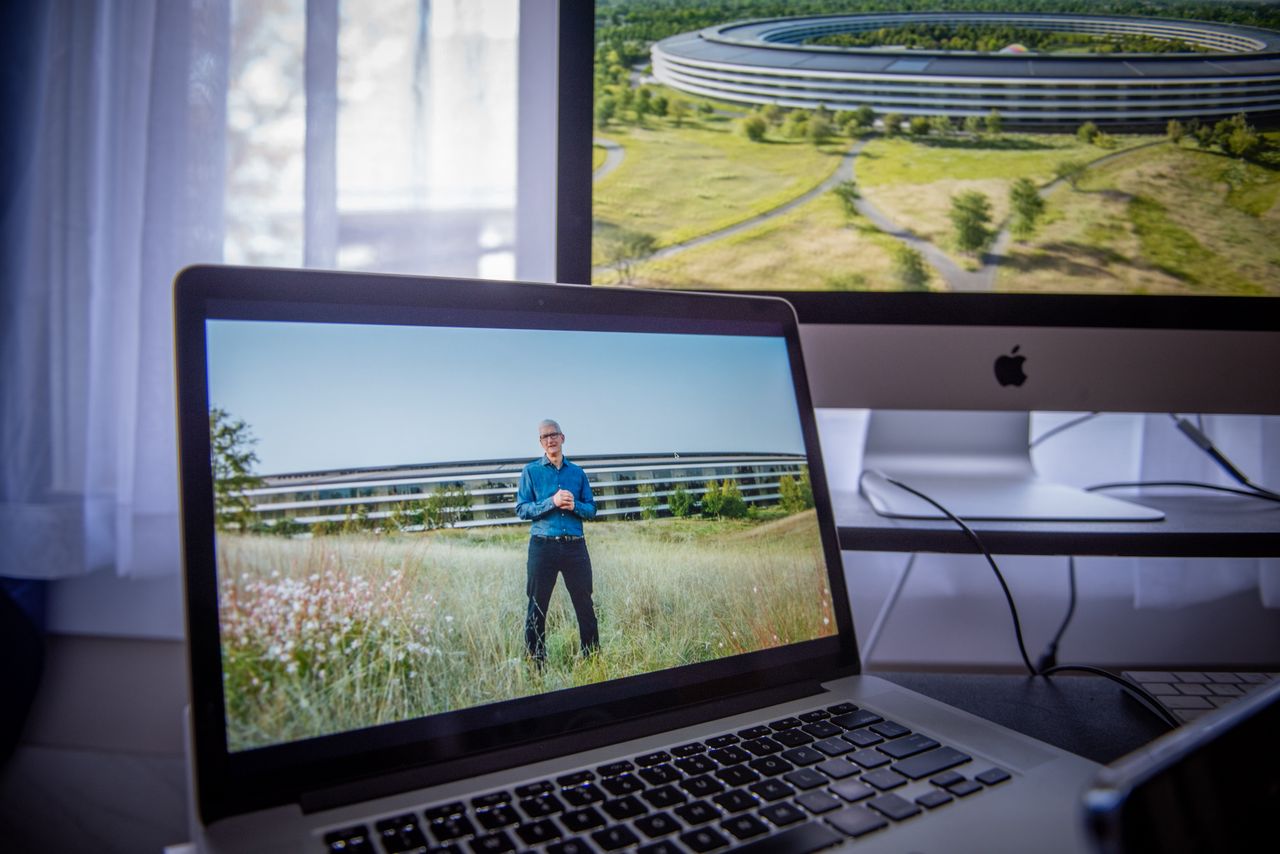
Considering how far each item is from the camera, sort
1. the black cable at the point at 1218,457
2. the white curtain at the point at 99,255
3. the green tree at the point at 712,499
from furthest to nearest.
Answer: the white curtain at the point at 99,255 → the black cable at the point at 1218,457 → the green tree at the point at 712,499

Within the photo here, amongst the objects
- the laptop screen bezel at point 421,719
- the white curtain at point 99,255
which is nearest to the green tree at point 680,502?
the laptop screen bezel at point 421,719

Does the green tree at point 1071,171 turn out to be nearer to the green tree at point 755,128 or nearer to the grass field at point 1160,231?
the grass field at point 1160,231

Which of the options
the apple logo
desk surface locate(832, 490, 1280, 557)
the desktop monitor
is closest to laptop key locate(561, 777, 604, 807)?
desk surface locate(832, 490, 1280, 557)

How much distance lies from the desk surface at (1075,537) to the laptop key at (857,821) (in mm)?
256

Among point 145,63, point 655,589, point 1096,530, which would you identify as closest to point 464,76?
point 145,63

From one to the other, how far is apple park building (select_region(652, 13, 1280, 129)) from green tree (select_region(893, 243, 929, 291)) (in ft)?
0.45

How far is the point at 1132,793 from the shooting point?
24 cm

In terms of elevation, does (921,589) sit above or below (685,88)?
below

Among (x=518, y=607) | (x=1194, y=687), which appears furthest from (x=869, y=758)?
(x=1194, y=687)

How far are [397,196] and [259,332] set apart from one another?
0.65 meters

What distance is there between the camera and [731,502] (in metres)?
0.56

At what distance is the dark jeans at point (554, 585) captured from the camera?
1.53ft

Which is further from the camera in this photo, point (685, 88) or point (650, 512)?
point (685, 88)

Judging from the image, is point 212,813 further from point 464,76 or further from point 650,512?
point 464,76
